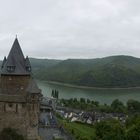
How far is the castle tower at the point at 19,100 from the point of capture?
110 ft

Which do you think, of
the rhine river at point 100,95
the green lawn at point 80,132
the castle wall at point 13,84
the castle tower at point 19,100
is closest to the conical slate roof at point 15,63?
the castle tower at point 19,100

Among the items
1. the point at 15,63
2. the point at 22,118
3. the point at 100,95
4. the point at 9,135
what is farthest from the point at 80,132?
the point at 100,95

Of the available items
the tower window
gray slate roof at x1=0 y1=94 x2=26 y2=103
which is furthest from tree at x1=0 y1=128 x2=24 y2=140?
the tower window

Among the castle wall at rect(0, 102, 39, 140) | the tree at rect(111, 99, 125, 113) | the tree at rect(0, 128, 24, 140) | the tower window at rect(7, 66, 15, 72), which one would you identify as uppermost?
the tower window at rect(7, 66, 15, 72)

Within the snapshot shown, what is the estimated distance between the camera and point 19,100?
33.8 m

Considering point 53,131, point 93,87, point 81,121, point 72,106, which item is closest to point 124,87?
point 93,87

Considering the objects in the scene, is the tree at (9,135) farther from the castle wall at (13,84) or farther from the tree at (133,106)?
the tree at (133,106)

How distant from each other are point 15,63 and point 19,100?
382 cm

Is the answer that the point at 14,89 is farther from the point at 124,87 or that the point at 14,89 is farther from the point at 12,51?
the point at 124,87

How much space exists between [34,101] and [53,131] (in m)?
7.71

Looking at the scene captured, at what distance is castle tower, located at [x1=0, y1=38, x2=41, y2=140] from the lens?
110 feet

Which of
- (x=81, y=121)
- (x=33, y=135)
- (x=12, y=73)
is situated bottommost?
(x=81, y=121)

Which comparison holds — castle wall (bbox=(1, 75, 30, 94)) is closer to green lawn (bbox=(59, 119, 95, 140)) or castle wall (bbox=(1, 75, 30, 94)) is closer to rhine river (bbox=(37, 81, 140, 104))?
green lawn (bbox=(59, 119, 95, 140))

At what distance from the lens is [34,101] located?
3356 cm
